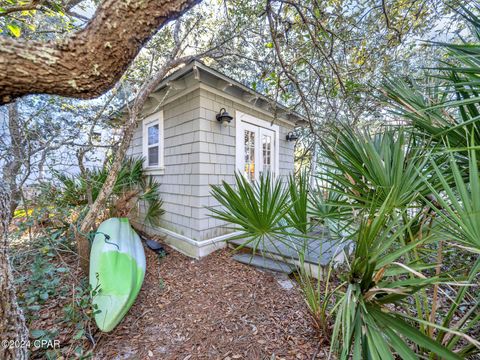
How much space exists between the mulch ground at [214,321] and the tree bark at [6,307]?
0.94m

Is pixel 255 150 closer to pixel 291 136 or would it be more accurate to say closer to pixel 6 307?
pixel 291 136

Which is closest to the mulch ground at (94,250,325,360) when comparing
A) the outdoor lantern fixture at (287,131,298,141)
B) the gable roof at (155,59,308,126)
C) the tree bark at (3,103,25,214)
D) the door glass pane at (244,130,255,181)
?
the door glass pane at (244,130,255,181)

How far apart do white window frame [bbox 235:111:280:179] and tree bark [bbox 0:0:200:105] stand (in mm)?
3456

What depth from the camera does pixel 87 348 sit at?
2266 mm

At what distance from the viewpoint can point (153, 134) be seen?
5.59 metres

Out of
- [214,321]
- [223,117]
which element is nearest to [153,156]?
[223,117]

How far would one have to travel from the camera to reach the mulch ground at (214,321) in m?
2.19

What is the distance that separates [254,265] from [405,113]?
10.1ft

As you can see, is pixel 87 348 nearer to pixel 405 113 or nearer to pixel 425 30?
pixel 405 113

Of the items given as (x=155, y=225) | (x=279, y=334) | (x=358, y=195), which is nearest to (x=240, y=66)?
(x=155, y=225)

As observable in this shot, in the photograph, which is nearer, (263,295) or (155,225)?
(263,295)

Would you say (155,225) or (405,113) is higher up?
(405,113)

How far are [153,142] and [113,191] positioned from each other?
63.6 inches

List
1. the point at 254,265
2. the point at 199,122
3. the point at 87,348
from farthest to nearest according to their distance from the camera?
1. the point at 199,122
2. the point at 254,265
3. the point at 87,348
